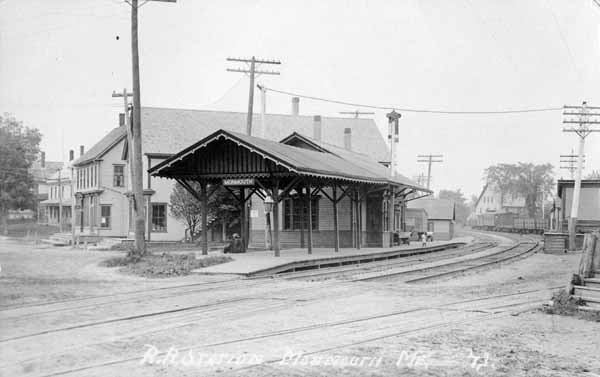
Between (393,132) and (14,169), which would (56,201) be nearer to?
(14,169)

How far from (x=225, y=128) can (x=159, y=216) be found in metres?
7.91

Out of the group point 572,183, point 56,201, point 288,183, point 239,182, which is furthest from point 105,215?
point 56,201

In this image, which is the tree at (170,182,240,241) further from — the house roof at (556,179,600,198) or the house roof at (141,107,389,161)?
the house roof at (556,179,600,198)

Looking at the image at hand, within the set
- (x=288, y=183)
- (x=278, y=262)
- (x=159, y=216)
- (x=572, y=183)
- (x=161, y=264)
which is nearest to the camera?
(x=161, y=264)

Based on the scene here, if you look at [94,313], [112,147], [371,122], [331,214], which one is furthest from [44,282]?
[371,122]

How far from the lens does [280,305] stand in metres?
11.2

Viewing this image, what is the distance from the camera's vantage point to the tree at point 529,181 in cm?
10199

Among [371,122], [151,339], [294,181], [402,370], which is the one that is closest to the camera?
[402,370]

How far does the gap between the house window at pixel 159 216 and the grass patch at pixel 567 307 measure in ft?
101

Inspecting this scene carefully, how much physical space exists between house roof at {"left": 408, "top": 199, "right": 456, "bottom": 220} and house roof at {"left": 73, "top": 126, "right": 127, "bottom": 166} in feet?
88.6

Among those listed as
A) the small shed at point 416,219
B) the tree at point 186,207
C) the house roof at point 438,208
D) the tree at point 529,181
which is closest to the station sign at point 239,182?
the tree at point 186,207

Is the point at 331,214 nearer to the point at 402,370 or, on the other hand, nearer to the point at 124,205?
the point at 124,205

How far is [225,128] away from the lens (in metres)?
43.4

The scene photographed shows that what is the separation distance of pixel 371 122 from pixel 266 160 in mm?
28192
